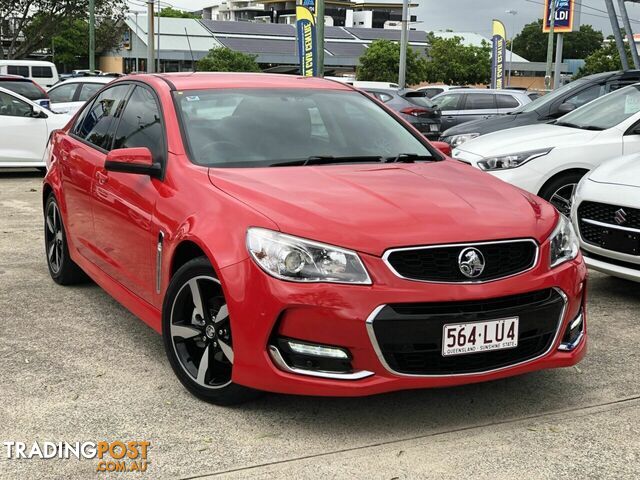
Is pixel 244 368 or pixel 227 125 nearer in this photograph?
pixel 244 368

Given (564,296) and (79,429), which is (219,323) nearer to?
(79,429)

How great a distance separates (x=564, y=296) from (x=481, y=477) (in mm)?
954

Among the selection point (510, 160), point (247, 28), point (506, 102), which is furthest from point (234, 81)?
point (247, 28)

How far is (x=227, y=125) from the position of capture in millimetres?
4617

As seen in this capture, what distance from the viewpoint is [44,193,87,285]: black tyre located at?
5.97 m

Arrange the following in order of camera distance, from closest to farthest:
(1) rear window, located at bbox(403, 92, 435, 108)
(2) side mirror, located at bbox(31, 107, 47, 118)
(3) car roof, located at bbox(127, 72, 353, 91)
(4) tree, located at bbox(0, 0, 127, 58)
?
(3) car roof, located at bbox(127, 72, 353, 91) → (2) side mirror, located at bbox(31, 107, 47, 118) → (1) rear window, located at bbox(403, 92, 435, 108) → (4) tree, located at bbox(0, 0, 127, 58)

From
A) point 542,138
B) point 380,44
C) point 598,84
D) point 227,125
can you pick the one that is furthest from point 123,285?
point 380,44

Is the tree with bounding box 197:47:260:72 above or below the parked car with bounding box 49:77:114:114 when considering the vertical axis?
above

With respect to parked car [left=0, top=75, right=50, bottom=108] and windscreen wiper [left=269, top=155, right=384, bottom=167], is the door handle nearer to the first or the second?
windscreen wiper [left=269, top=155, right=384, bottom=167]

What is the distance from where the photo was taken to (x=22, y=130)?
1313cm

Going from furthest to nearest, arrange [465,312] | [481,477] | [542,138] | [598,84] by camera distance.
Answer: [598,84] → [542,138] → [465,312] → [481,477]

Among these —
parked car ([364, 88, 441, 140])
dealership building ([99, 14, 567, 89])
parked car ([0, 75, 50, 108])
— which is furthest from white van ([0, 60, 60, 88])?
dealership building ([99, 14, 567, 89])

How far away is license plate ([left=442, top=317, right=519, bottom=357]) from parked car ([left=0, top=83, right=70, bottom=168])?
10935 mm

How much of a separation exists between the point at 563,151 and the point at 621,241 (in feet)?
6.80
